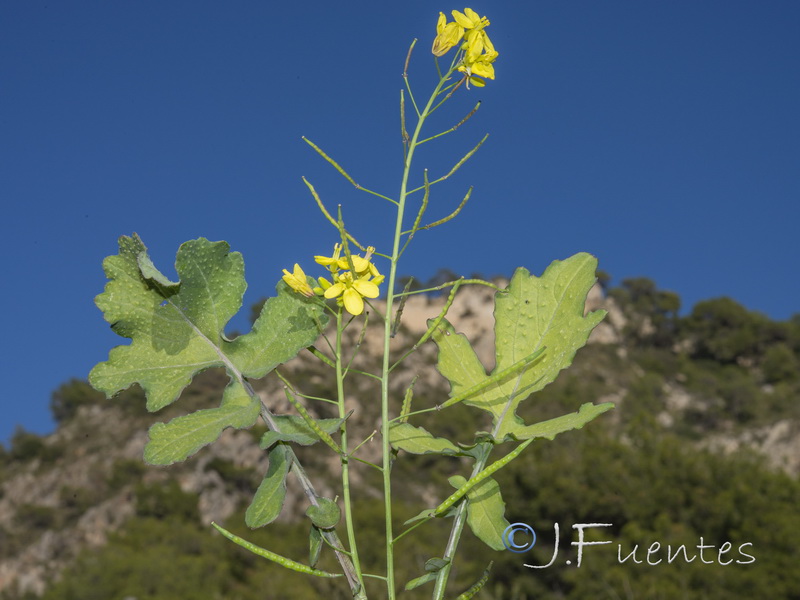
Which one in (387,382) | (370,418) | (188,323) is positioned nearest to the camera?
(387,382)

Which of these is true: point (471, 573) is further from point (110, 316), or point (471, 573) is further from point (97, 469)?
point (97, 469)

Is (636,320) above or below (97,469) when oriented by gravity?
above

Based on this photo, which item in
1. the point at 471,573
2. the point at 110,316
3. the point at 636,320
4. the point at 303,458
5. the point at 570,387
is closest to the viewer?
the point at 110,316

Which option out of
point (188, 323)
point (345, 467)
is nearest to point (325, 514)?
point (345, 467)

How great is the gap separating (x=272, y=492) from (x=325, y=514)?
0.08 meters

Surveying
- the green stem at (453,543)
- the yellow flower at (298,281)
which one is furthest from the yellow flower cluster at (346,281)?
the green stem at (453,543)

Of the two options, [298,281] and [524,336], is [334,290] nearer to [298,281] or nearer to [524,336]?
[298,281]

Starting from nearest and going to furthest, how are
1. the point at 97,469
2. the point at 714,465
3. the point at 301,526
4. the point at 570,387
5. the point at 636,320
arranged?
the point at 714,465 < the point at 301,526 < the point at 97,469 < the point at 570,387 < the point at 636,320

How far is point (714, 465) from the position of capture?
1471 cm

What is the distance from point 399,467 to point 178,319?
24.0 m

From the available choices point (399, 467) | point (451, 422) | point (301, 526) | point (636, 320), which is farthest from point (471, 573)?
point (636, 320)

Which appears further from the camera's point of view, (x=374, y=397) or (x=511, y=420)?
(x=374, y=397)

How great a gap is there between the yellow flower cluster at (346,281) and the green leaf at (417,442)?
0.14 metres

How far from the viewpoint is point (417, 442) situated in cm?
83
